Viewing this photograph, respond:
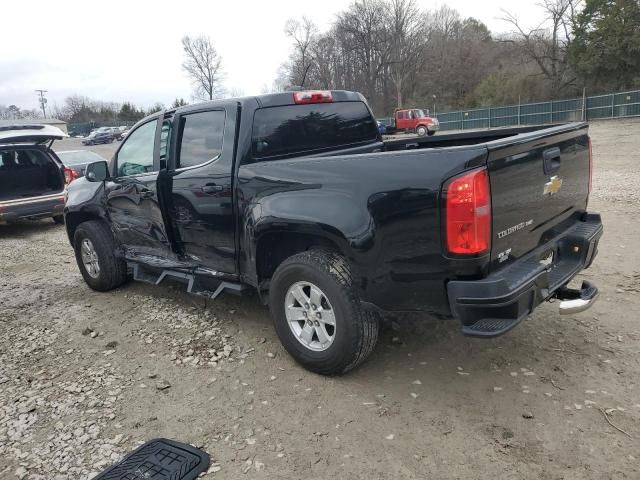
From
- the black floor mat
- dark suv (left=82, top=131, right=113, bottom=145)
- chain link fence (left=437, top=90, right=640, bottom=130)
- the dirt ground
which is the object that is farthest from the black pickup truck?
dark suv (left=82, top=131, right=113, bottom=145)

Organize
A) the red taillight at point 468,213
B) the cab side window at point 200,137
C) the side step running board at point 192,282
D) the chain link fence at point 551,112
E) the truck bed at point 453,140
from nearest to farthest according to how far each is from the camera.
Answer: the red taillight at point 468,213
the cab side window at point 200,137
the side step running board at point 192,282
the truck bed at point 453,140
the chain link fence at point 551,112

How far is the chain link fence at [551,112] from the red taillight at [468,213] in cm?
3459

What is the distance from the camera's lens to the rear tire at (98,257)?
5559 millimetres

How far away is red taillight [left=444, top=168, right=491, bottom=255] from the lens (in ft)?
8.84

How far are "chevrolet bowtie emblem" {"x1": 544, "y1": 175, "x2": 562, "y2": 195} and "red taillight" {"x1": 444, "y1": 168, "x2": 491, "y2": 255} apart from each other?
76cm

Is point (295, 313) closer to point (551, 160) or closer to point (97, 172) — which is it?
point (551, 160)

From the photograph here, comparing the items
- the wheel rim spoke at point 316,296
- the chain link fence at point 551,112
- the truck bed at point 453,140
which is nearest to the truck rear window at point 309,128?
the truck bed at point 453,140

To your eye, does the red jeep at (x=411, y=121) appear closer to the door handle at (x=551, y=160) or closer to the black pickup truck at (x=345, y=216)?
the black pickup truck at (x=345, y=216)

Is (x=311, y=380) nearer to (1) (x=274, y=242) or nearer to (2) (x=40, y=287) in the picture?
(1) (x=274, y=242)

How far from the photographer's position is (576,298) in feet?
11.1

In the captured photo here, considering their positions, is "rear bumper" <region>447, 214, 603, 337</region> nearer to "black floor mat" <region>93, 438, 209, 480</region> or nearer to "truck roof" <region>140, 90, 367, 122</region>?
"black floor mat" <region>93, 438, 209, 480</region>

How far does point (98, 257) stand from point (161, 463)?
334cm

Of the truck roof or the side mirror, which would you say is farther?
the side mirror

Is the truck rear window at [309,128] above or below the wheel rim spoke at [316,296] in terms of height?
above
